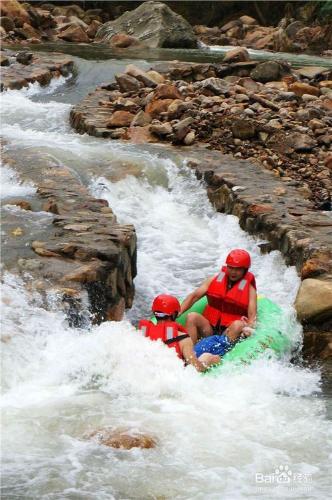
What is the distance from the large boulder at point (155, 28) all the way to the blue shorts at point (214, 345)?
16.7 m

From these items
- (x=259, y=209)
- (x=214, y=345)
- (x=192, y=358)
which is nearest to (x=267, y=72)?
(x=259, y=209)

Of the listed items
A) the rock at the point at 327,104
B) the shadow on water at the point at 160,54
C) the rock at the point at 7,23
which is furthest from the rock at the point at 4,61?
the rock at the point at 327,104

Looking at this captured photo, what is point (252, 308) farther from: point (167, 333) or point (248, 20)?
point (248, 20)

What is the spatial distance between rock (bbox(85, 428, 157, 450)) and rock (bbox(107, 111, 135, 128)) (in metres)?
8.14

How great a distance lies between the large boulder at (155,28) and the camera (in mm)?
22125

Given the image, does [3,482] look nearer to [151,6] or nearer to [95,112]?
[95,112]

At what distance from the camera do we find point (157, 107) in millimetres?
12312

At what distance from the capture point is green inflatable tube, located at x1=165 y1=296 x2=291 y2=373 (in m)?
6.14

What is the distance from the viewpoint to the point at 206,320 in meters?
6.66

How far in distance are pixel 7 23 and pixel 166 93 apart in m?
10.6

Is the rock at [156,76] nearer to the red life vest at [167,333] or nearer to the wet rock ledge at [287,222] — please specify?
the wet rock ledge at [287,222]

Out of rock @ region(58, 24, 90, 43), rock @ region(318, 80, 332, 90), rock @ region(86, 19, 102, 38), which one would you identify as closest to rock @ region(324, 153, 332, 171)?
rock @ region(318, 80, 332, 90)

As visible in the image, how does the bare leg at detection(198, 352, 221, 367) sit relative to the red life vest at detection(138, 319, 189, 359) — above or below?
below

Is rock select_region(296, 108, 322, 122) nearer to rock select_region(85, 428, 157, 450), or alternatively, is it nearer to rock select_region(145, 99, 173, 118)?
rock select_region(145, 99, 173, 118)
